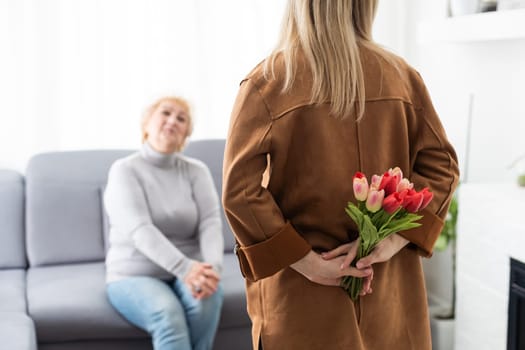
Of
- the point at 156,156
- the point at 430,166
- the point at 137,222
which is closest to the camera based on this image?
the point at 430,166

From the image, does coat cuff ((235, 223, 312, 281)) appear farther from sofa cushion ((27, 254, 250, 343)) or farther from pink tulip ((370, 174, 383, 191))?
sofa cushion ((27, 254, 250, 343))

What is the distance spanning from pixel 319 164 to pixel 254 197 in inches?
5.7

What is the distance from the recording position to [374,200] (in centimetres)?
150

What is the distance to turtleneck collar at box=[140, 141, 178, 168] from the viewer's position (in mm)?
3031

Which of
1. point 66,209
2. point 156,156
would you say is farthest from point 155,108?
point 66,209

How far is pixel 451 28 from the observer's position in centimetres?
317

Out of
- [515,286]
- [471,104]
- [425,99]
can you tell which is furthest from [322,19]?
[471,104]

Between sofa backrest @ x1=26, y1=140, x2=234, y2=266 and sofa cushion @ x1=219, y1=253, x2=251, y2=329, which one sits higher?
sofa backrest @ x1=26, y1=140, x2=234, y2=266

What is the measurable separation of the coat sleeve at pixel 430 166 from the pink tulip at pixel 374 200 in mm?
177

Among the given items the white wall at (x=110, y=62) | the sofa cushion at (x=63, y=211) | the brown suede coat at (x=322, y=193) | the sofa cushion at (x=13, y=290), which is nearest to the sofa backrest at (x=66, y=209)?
the sofa cushion at (x=63, y=211)

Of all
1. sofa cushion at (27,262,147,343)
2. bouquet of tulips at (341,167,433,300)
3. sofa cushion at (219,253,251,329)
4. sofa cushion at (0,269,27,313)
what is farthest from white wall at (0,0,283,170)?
bouquet of tulips at (341,167,433,300)

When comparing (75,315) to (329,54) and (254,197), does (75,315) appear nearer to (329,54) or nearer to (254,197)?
(254,197)

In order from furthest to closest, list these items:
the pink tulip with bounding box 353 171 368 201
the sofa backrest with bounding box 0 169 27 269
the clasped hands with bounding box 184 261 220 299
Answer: the sofa backrest with bounding box 0 169 27 269 → the clasped hands with bounding box 184 261 220 299 → the pink tulip with bounding box 353 171 368 201

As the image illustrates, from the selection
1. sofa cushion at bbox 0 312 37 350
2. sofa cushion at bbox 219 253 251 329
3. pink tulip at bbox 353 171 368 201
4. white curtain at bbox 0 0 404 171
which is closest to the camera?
pink tulip at bbox 353 171 368 201
